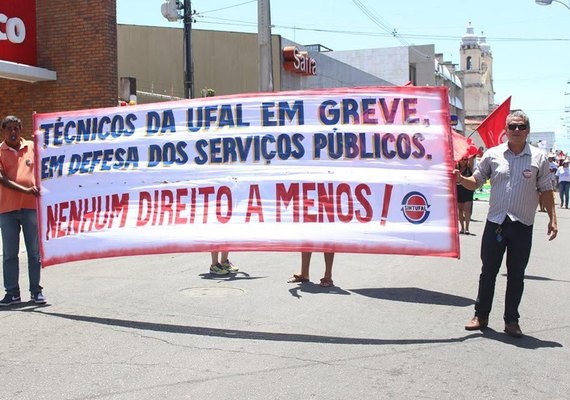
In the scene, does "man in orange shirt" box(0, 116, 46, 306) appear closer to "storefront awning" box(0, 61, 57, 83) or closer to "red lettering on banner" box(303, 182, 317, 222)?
"red lettering on banner" box(303, 182, 317, 222)

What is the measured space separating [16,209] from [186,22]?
13.4 m

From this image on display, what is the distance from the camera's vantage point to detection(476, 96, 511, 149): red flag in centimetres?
758

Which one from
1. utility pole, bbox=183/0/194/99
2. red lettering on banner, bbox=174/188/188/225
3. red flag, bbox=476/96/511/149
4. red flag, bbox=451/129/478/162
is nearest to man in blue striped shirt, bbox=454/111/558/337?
red flag, bbox=451/129/478/162

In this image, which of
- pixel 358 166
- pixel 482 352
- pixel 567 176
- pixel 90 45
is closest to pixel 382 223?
pixel 358 166

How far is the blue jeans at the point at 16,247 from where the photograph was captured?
276 inches

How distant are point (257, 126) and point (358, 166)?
107 centimetres

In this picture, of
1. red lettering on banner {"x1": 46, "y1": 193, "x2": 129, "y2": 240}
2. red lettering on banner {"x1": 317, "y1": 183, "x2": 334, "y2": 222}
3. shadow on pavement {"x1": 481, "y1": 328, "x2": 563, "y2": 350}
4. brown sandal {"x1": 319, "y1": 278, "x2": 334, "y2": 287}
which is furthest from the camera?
brown sandal {"x1": 319, "y1": 278, "x2": 334, "y2": 287}

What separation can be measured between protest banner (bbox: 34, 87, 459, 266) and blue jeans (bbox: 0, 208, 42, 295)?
13 centimetres

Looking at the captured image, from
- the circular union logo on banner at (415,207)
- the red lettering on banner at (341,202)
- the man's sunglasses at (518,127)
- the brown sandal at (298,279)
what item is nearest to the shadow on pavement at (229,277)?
the brown sandal at (298,279)

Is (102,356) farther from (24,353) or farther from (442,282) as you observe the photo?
(442,282)

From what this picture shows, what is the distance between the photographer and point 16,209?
701 centimetres

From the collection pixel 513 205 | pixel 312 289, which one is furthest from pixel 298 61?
pixel 513 205

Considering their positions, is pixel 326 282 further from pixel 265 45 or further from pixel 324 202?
pixel 265 45

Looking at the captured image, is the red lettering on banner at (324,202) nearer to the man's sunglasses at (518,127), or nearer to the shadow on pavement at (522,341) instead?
the man's sunglasses at (518,127)
